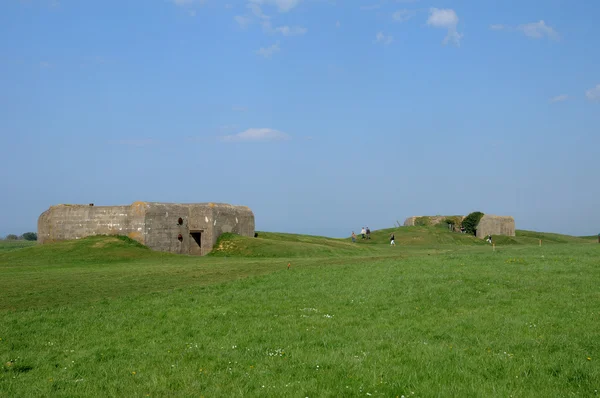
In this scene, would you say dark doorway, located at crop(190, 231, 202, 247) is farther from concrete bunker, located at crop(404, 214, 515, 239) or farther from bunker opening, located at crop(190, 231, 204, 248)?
concrete bunker, located at crop(404, 214, 515, 239)

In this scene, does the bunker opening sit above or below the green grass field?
above

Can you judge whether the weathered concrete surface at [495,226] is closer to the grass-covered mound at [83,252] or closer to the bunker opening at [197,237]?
the bunker opening at [197,237]

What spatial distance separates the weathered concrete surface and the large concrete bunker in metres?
43.4

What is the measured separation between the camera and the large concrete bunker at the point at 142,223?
40.2 meters

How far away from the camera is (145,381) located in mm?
9250

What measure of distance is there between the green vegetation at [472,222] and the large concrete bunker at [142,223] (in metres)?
45.7

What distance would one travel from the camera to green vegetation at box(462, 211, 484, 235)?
255ft

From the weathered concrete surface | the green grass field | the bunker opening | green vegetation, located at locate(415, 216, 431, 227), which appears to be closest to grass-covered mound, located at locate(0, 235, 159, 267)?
the bunker opening

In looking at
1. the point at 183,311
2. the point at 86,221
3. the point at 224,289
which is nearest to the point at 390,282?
the point at 224,289

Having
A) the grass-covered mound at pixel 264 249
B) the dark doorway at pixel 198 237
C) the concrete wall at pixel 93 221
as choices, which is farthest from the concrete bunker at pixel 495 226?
the concrete wall at pixel 93 221

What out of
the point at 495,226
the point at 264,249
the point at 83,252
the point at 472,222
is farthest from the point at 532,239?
the point at 83,252

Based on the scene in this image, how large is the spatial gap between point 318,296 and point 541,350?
8055mm

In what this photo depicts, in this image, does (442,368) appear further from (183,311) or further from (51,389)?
(183,311)

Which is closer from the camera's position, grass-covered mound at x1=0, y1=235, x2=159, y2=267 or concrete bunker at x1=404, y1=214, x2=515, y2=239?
grass-covered mound at x1=0, y1=235, x2=159, y2=267
